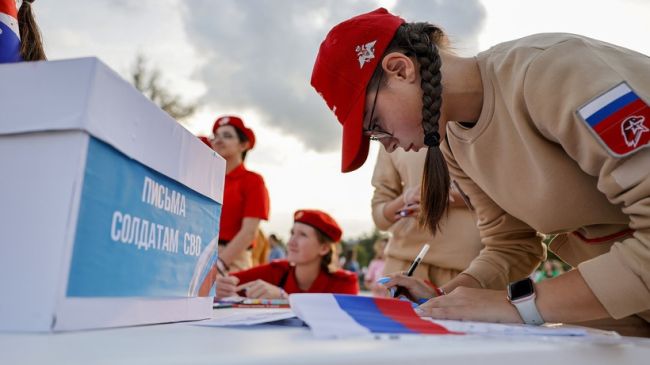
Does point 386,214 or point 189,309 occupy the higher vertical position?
point 386,214

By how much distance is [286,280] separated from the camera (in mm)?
2594

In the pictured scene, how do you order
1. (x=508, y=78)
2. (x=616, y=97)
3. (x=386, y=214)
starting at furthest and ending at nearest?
(x=386, y=214) < (x=508, y=78) < (x=616, y=97)

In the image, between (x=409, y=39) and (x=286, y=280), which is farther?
(x=286, y=280)

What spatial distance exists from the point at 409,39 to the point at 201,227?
560 mm

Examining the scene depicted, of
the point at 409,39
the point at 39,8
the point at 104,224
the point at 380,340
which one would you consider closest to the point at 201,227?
the point at 104,224

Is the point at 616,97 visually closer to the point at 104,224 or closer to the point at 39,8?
the point at 104,224

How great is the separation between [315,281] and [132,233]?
2.07 m

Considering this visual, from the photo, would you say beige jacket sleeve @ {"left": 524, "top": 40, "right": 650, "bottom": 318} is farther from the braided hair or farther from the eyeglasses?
the eyeglasses

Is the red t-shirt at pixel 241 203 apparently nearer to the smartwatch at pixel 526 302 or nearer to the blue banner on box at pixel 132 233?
the blue banner on box at pixel 132 233

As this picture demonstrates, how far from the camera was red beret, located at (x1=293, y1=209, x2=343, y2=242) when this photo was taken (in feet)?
8.96

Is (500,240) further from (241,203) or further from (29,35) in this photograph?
(241,203)

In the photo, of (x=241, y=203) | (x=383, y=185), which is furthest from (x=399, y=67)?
(x=241, y=203)

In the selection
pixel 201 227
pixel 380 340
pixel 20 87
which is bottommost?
pixel 380 340

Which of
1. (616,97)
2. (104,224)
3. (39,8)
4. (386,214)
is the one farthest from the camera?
(386,214)
